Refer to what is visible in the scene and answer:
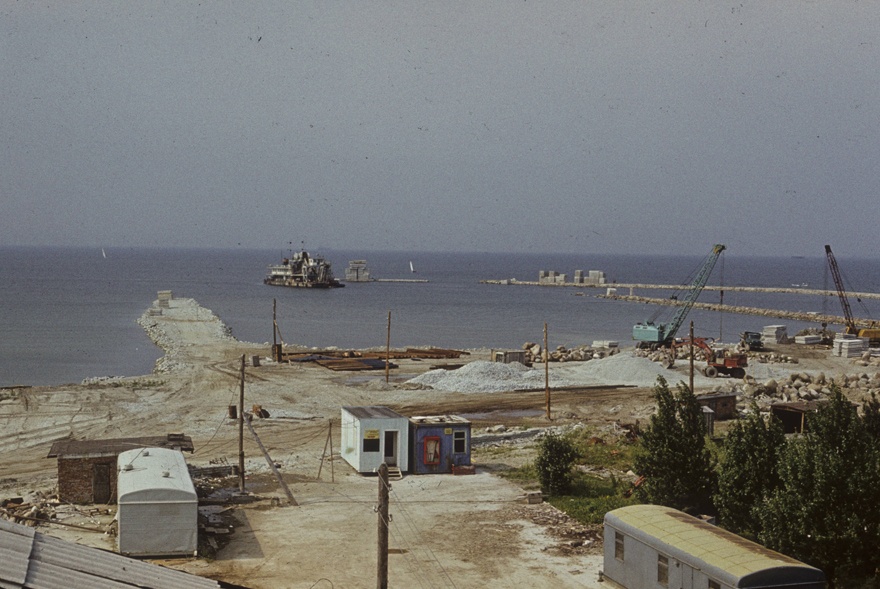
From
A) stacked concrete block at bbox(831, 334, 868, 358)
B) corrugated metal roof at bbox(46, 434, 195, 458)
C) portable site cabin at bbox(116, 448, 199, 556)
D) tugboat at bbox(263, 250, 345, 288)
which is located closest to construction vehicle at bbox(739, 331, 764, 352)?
stacked concrete block at bbox(831, 334, 868, 358)

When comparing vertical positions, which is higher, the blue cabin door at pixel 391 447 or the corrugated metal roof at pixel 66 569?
the corrugated metal roof at pixel 66 569

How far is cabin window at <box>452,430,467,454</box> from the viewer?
31.3m

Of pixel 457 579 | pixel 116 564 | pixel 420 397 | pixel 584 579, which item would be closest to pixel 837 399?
pixel 584 579

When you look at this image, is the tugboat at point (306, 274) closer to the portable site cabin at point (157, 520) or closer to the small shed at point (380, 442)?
the small shed at point (380, 442)

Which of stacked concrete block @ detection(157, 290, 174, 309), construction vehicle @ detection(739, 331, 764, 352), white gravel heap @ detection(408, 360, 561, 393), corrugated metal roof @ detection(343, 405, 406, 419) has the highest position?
corrugated metal roof @ detection(343, 405, 406, 419)

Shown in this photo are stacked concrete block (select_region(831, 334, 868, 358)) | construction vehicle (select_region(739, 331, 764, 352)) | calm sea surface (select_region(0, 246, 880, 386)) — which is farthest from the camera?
calm sea surface (select_region(0, 246, 880, 386))

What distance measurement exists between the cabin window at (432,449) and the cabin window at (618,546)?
39.1 feet

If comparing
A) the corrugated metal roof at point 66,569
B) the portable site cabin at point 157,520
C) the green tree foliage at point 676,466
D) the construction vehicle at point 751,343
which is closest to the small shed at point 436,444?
the green tree foliage at point 676,466

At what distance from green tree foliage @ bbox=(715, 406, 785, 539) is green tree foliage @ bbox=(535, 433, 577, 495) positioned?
6817 mm

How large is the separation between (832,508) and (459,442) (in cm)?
1500

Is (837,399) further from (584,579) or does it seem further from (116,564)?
(116,564)

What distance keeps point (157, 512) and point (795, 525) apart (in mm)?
14451

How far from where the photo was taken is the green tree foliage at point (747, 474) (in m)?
20.9

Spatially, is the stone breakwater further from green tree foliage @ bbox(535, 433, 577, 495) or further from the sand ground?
green tree foliage @ bbox(535, 433, 577, 495)
